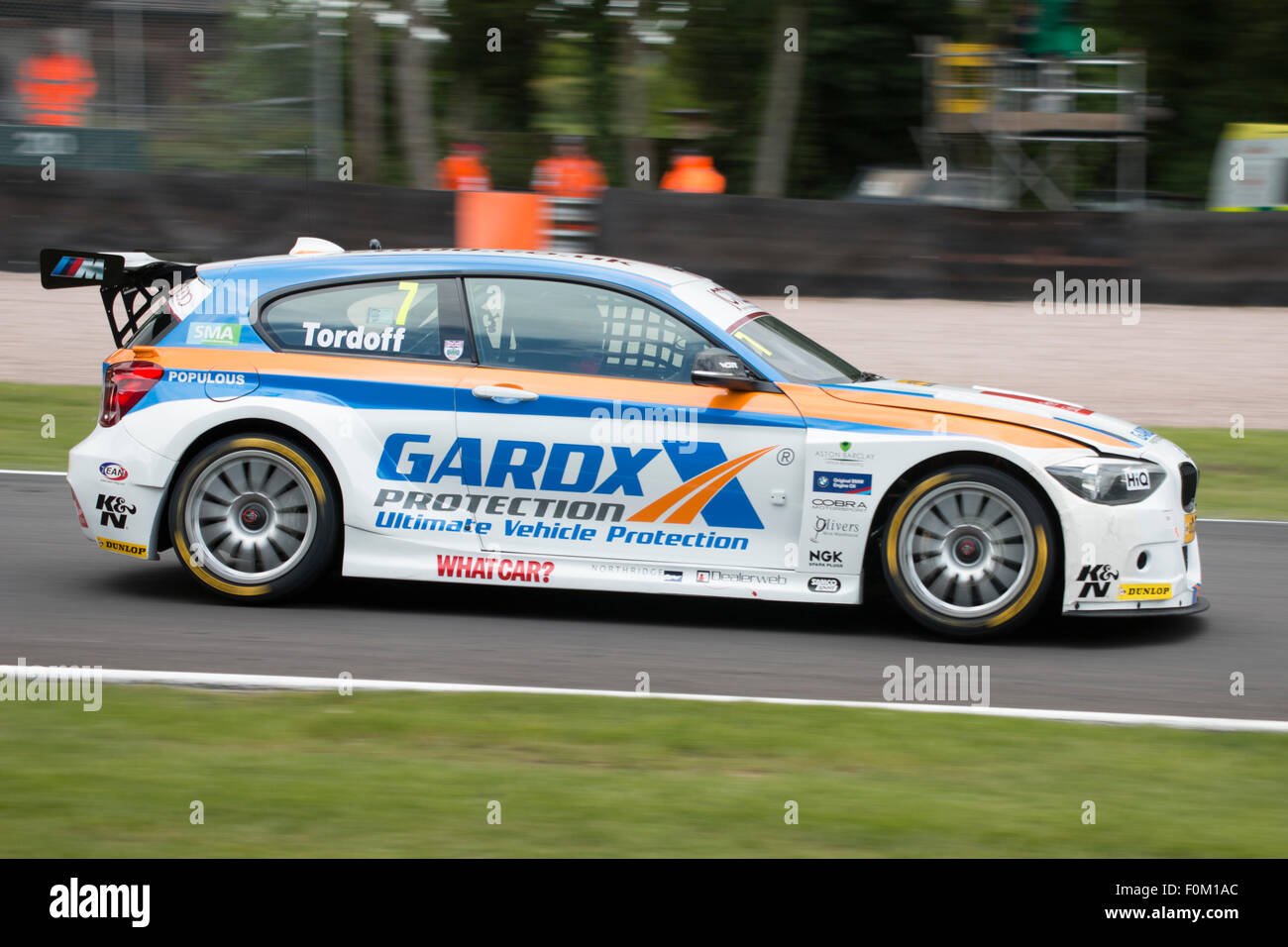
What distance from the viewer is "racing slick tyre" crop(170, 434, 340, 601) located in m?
7.00

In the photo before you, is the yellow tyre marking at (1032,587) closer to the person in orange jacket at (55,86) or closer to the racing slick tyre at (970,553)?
the racing slick tyre at (970,553)

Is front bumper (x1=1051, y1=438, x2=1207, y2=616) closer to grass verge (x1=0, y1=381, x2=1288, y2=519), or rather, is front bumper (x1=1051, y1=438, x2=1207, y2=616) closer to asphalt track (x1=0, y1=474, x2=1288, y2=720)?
asphalt track (x1=0, y1=474, x2=1288, y2=720)

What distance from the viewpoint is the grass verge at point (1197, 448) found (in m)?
10.5

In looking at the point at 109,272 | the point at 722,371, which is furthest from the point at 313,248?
the point at 722,371

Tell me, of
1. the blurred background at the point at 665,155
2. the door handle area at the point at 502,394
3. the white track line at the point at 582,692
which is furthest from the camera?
Result: the blurred background at the point at 665,155

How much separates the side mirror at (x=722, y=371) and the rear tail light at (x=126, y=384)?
252cm

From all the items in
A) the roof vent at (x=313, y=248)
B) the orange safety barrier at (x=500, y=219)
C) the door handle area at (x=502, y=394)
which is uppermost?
the orange safety barrier at (x=500, y=219)

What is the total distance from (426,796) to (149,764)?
93cm

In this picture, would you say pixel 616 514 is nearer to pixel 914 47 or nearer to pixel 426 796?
pixel 426 796

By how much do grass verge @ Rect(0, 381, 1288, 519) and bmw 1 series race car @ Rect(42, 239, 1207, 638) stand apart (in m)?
3.76

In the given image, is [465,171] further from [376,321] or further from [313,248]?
[376,321]

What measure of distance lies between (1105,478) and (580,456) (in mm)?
2240

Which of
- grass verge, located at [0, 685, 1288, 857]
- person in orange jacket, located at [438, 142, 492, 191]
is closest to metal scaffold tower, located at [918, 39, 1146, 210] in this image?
person in orange jacket, located at [438, 142, 492, 191]

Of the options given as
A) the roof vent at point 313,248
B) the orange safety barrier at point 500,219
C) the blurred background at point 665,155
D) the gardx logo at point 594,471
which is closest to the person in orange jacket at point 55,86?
the blurred background at point 665,155
